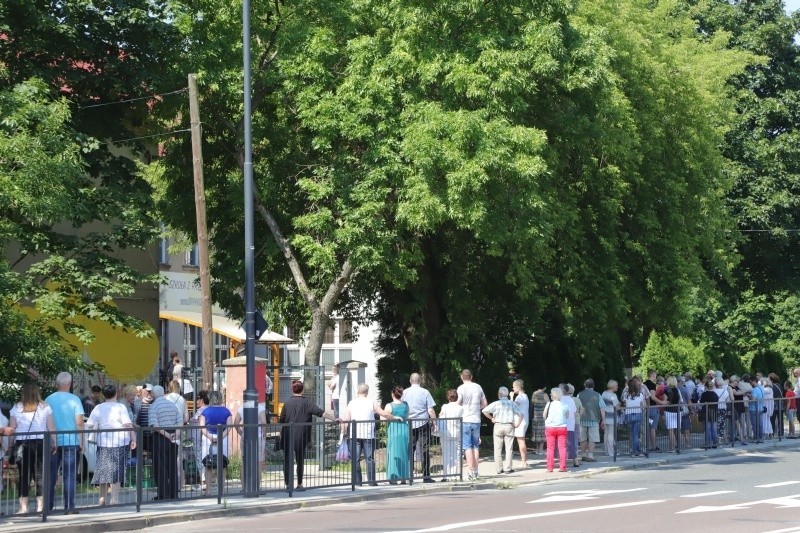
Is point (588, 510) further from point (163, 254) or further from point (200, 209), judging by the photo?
point (163, 254)

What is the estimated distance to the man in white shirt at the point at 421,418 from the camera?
22531 millimetres

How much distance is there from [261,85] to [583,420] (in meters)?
9.89

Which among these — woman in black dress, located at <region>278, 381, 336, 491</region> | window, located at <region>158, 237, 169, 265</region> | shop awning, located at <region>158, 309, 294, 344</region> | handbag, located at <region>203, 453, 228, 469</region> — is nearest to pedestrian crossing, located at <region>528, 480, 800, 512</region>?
woman in black dress, located at <region>278, 381, 336, 491</region>

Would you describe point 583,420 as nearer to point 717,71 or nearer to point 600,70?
point 600,70

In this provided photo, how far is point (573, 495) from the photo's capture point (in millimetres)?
20391

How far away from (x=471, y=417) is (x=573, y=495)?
4.15 meters

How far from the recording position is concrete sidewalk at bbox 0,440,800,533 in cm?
1608

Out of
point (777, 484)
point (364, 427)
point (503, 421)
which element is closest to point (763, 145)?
point (503, 421)

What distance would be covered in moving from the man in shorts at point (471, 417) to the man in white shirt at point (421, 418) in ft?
2.82

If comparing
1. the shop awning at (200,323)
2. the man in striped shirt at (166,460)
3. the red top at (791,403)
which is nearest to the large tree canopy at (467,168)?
the red top at (791,403)

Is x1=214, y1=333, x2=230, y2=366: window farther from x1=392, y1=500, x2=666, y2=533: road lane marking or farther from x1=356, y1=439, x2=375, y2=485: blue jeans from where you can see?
x1=392, y1=500, x2=666, y2=533: road lane marking

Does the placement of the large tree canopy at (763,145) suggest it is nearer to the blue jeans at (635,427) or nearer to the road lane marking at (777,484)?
the blue jeans at (635,427)

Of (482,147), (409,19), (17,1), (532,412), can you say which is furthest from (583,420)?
(17,1)

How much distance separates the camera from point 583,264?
104 ft
